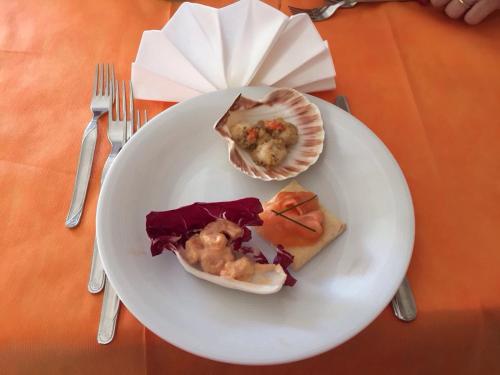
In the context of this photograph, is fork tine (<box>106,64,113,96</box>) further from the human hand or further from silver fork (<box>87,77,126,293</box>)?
the human hand

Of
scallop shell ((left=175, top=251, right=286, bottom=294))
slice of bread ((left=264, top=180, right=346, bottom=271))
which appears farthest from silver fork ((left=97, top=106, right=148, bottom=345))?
slice of bread ((left=264, top=180, right=346, bottom=271))

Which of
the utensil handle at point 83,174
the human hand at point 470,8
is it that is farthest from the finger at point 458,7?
the utensil handle at point 83,174

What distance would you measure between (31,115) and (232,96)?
47cm

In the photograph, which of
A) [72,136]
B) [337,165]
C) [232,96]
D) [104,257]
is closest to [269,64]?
[232,96]

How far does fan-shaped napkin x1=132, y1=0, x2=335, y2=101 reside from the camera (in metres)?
0.95

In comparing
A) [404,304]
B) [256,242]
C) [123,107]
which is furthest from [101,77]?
[404,304]

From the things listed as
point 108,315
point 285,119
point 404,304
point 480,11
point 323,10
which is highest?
point 480,11

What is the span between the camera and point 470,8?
1.13m

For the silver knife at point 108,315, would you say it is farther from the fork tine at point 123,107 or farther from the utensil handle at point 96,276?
the fork tine at point 123,107

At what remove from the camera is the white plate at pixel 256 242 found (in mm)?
626

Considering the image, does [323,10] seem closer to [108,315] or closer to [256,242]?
[256,242]

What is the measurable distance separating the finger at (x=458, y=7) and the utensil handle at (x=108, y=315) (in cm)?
117

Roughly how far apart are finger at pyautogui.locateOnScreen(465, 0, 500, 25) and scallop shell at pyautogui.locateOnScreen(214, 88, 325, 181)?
629 millimetres

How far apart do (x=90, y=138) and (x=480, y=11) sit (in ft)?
3.64
